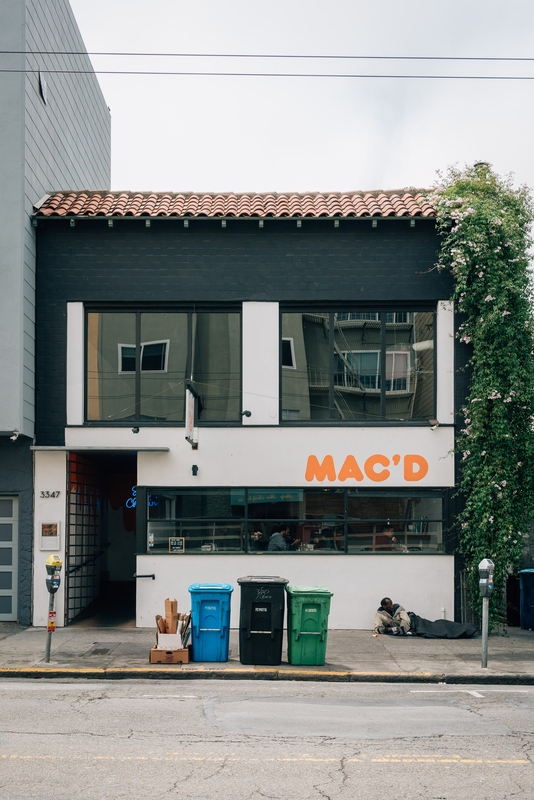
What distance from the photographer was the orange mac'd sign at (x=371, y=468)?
15438 mm

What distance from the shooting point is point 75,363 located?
51.4 feet

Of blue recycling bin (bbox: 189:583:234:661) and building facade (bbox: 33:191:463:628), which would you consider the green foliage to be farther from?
blue recycling bin (bbox: 189:583:234:661)

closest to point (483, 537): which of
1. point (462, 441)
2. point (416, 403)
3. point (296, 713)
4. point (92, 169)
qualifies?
Answer: point (462, 441)

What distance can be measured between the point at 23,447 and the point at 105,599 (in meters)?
5.04

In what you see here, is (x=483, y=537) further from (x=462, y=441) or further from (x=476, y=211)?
(x=476, y=211)

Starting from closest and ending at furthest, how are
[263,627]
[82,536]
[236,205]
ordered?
[263,627], [236,205], [82,536]

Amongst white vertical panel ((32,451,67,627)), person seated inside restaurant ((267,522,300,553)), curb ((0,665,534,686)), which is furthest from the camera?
person seated inside restaurant ((267,522,300,553))

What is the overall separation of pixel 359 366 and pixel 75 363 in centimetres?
526

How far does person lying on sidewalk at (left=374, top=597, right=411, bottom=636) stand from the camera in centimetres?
1455

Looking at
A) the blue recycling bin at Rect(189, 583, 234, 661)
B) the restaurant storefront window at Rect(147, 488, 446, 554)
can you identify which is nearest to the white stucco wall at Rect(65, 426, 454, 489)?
the restaurant storefront window at Rect(147, 488, 446, 554)

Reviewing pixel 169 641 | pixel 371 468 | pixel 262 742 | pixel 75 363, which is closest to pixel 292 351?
pixel 371 468

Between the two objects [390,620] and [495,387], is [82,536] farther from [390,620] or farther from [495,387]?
[495,387]

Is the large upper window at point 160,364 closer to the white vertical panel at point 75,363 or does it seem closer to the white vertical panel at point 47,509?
the white vertical panel at point 75,363

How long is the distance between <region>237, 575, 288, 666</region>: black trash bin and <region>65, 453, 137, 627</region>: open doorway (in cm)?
419
